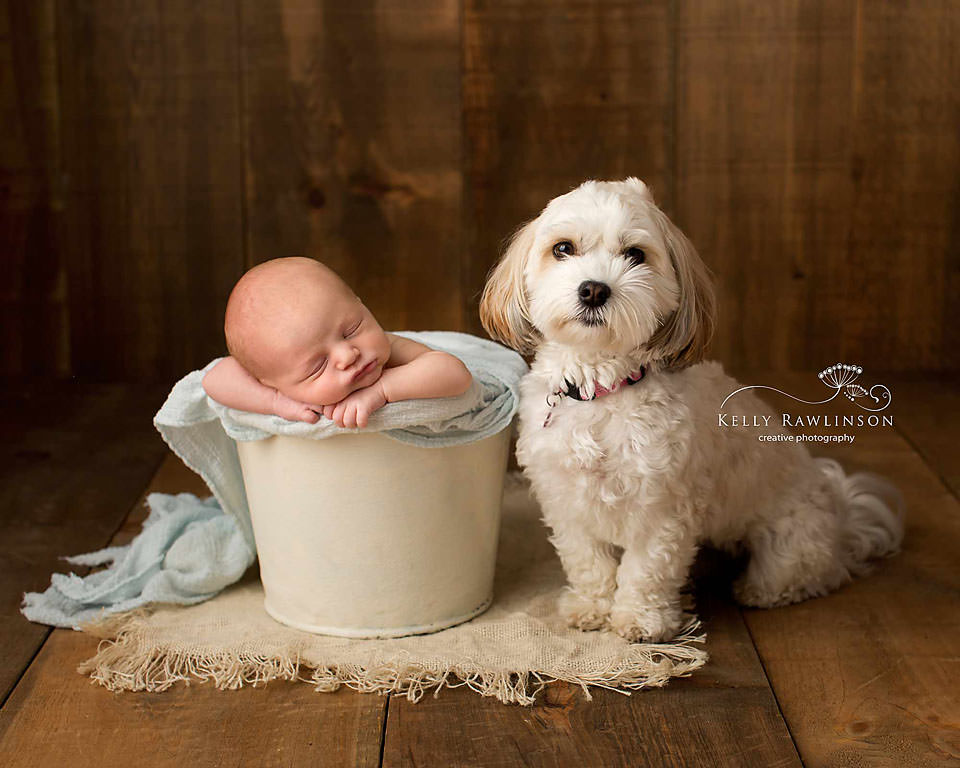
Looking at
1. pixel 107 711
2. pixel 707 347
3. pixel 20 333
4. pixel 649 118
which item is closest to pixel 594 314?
pixel 707 347

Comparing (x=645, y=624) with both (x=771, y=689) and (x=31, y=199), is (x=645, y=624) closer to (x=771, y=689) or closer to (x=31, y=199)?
(x=771, y=689)

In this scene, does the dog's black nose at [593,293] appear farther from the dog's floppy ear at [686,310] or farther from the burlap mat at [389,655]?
the burlap mat at [389,655]

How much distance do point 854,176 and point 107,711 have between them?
8.39 feet

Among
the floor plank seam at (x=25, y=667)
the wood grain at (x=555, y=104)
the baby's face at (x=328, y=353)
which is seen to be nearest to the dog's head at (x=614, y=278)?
the baby's face at (x=328, y=353)

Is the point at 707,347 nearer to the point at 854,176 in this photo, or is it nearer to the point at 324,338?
the point at 324,338

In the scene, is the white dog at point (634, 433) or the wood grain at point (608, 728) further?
the white dog at point (634, 433)

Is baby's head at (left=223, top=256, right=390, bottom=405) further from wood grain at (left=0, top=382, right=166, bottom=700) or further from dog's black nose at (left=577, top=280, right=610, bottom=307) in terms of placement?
wood grain at (left=0, top=382, right=166, bottom=700)

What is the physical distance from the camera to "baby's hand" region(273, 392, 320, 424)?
1698 mm

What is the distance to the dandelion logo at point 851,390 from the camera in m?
3.20

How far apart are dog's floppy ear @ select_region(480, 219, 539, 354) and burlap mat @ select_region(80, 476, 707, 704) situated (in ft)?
1.55

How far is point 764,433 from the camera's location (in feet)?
6.32

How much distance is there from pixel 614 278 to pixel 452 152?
1809 millimetres

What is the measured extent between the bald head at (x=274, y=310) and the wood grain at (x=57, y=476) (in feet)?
2.04

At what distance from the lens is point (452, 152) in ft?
10.9
